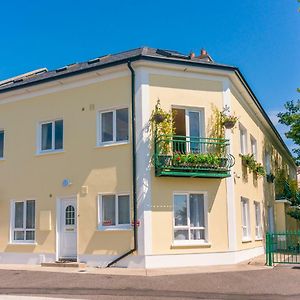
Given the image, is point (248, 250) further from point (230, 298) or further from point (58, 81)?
point (58, 81)

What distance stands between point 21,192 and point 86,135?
3538mm

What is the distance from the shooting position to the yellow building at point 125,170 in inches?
583

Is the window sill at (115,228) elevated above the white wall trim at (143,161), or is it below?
below

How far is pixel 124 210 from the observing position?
15148 millimetres

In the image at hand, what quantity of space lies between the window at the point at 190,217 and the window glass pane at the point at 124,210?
5.24 ft

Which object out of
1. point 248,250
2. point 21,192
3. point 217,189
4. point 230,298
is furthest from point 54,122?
point 230,298

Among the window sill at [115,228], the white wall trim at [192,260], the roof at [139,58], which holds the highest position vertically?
the roof at [139,58]

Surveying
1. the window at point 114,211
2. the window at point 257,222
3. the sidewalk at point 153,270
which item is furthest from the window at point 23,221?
the window at point 257,222

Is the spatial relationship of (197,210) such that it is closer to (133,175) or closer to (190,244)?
(190,244)

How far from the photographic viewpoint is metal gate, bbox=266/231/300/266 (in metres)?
14.9

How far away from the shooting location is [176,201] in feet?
50.0

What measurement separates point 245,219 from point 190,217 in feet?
12.4

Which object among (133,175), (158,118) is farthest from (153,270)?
(158,118)

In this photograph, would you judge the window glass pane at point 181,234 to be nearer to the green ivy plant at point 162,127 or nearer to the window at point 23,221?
the green ivy plant at point 162,127
